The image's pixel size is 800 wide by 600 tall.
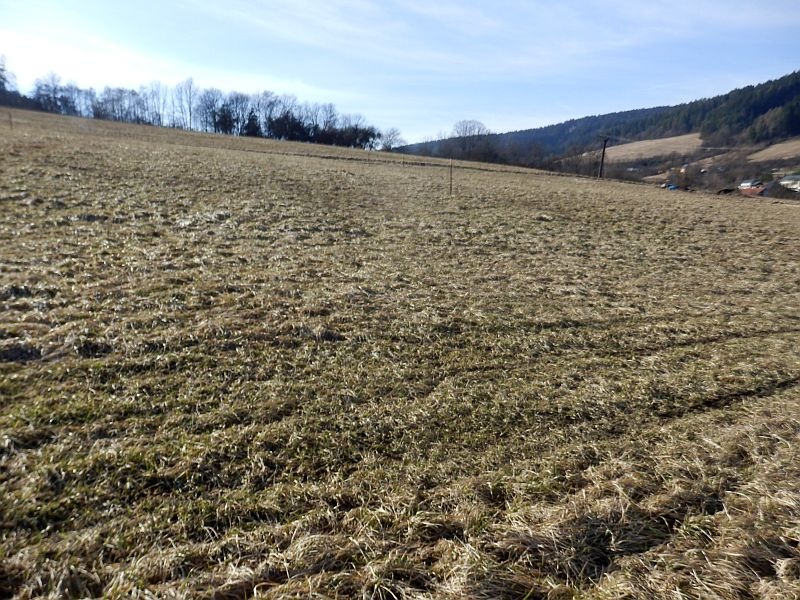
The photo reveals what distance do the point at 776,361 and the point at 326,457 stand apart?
7.00m

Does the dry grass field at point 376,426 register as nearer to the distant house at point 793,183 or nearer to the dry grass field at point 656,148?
the distant house at point 793,183

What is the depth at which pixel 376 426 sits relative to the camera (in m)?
4.55

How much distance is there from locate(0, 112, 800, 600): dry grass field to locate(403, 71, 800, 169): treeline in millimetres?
73464

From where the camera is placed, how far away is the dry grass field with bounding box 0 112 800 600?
2.96m

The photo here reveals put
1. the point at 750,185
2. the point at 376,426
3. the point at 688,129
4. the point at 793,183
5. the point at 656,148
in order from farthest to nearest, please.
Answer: the point at 688,129 → the point at 656,148 → the point at 750,185 → the point at 793,183 → the point at 376,426

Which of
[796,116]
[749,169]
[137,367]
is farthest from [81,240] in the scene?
[796,116]

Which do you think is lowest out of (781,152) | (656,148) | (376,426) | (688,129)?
(376,426)

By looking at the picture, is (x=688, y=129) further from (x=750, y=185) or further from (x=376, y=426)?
(x=376, y=426)

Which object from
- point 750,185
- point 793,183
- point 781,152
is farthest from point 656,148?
point 793,183

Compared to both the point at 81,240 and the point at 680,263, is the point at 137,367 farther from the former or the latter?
the point at 680,263

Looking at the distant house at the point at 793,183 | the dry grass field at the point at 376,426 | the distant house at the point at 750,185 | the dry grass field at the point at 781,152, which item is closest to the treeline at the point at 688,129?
the dry grass field at the point at 781,152

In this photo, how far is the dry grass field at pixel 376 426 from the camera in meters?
2.96

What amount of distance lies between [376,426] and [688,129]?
182m

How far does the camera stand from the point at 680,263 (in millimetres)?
13203
